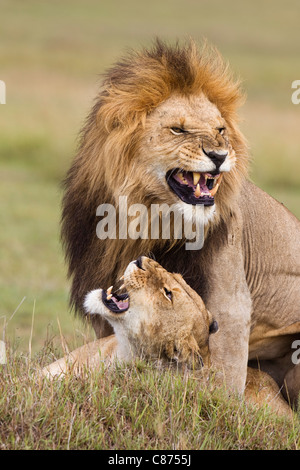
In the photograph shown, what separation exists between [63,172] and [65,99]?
661 centimetres

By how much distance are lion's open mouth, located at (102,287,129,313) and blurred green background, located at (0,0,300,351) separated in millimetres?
615

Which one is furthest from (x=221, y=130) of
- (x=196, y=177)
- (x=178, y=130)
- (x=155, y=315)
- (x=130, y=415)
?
(x=130, y=415)

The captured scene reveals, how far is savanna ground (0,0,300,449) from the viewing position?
3.81 meters

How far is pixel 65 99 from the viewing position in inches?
1042

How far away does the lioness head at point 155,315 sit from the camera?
14.6 feet

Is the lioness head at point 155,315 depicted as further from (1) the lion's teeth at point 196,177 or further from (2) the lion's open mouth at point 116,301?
(1) the lion's teeth at point 196,177

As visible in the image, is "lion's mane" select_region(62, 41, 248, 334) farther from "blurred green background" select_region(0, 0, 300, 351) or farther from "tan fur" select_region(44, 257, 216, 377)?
"blurred green background" select_region(0, 0, 300, 351)

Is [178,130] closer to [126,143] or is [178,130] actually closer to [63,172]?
[126,143]

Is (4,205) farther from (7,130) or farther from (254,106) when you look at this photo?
(254,106)

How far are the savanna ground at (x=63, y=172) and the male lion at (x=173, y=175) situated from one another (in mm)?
558

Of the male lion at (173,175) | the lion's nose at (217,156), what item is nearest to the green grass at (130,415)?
the male lion at (173,175)

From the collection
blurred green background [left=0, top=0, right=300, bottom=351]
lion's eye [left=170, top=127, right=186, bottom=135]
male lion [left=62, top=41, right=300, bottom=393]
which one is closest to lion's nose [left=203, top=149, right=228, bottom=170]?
male lion [left=62, top=41, right=300, bottom=393]

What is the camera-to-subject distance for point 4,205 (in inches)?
653

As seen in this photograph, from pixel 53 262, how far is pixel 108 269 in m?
8.68
